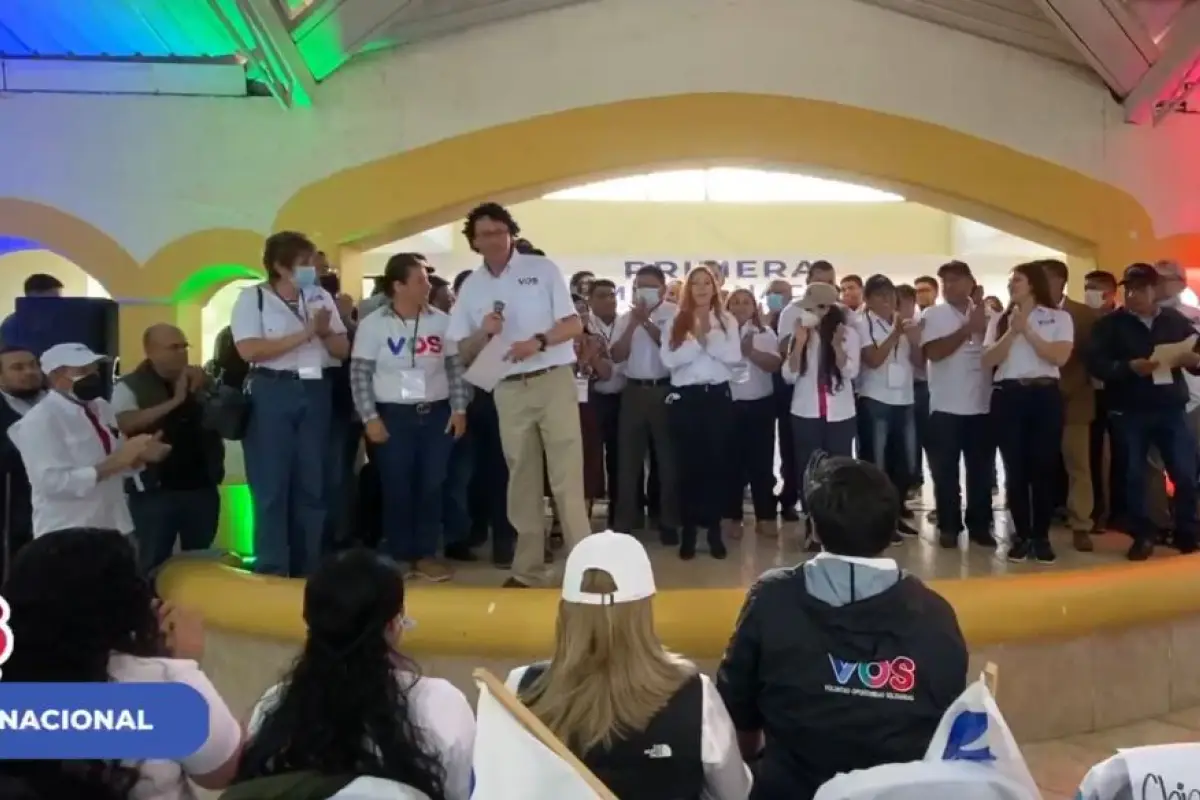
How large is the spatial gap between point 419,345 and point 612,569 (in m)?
2.42

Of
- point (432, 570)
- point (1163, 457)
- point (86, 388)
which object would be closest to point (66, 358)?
point (86, 388)

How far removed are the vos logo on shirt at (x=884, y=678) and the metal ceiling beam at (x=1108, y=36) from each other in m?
5.80

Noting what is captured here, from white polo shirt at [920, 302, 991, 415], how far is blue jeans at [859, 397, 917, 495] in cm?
33

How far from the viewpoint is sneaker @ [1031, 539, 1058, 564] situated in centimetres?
437

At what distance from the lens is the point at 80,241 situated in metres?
6.87

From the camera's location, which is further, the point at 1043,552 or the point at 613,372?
the point at 613,372

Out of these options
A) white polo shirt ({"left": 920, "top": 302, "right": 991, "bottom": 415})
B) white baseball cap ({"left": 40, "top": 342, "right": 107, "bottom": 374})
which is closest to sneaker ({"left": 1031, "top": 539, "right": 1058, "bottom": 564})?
white polo shirt ({"left": 920, "top": 302, "right": 991, "bottom": 415})

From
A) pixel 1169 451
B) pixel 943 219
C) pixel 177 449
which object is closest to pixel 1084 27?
pixel 1169 451

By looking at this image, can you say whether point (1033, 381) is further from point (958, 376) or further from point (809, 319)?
point (809, 319)

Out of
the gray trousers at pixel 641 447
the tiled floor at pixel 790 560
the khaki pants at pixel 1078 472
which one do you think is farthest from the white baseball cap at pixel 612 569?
the khaki pants at pixel 1078 472

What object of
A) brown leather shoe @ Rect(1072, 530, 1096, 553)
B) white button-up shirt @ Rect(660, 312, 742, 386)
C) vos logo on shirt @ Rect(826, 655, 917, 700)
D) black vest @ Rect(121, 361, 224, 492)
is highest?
white button-up shirt @ Rect(660, 312, 742, 386)

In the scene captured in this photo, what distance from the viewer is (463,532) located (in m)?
4.55

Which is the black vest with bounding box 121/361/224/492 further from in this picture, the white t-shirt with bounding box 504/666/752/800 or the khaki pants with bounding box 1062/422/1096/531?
the khaki pants with bounding box 1062/422/1096/531

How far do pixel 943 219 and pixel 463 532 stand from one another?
11.0m
